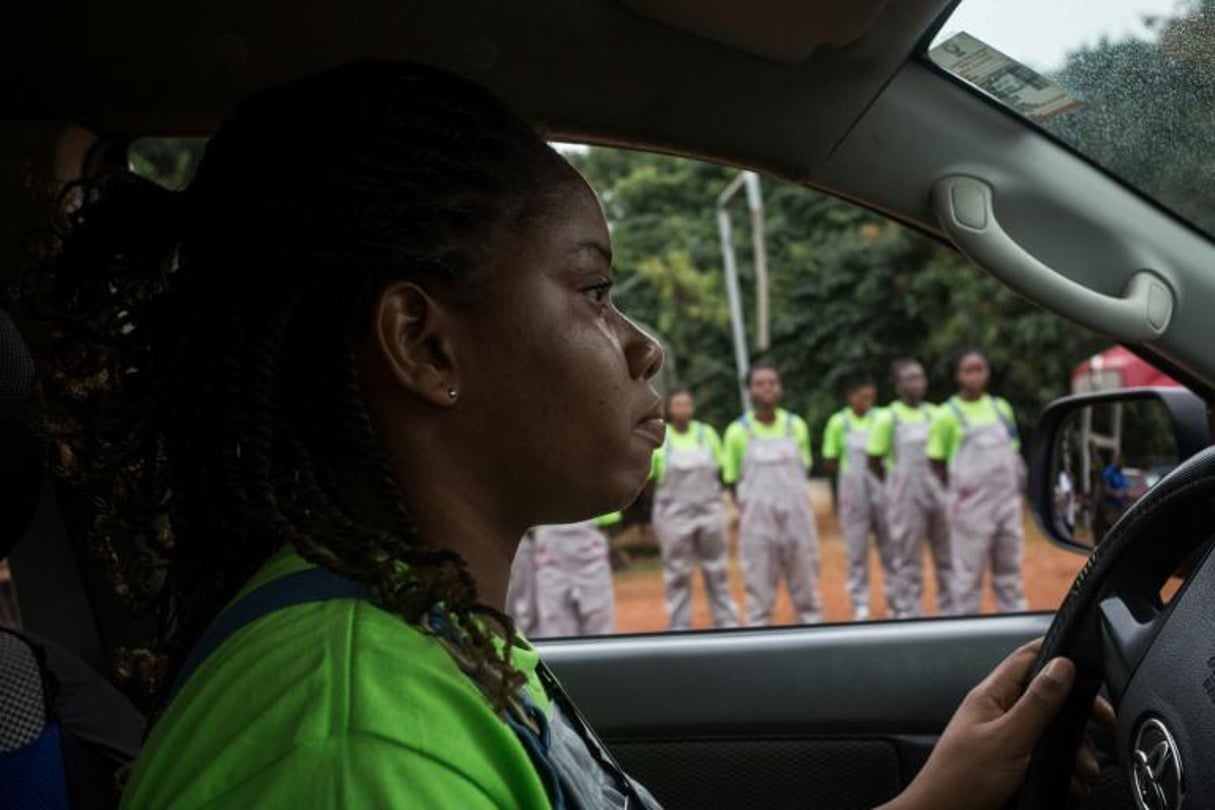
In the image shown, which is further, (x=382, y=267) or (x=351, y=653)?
(x=382, y=267)

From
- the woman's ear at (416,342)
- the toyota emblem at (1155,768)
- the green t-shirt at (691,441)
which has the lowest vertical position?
the green t-shirt at (691,441)

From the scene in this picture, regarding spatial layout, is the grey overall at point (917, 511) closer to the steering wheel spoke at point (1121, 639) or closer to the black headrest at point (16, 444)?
Answer: the steering wheel spoke at point (1121, 639)

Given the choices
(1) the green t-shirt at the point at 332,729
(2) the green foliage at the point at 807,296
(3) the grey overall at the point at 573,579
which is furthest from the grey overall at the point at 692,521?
(2) the green foliage at the point at 807,296

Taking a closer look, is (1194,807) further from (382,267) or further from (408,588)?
(382,267)

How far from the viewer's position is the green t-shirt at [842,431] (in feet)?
32.7

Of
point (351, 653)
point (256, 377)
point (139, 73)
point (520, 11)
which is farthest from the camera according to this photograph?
point (139, 73)

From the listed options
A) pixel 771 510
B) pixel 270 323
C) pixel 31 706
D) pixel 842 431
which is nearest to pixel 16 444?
pixel 31 706

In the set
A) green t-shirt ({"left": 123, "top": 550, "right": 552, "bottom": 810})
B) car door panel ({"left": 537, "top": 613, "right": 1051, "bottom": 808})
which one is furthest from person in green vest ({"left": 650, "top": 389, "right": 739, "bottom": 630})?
green t-shirt ({"left": 123, "top": 550, "right": 552, "bottom": 810})

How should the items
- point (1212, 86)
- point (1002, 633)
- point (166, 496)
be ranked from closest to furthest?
1. point (166, 496)
2. point (1212, 86)
3. point (1002, 633)

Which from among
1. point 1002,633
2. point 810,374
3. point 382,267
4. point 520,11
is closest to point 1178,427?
point 1002,633

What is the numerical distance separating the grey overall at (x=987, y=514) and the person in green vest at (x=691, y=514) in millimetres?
1681

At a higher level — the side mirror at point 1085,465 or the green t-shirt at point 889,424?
the side mirror at point 1085,465

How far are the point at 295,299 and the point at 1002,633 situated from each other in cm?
155

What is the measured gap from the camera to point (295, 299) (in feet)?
3.42
